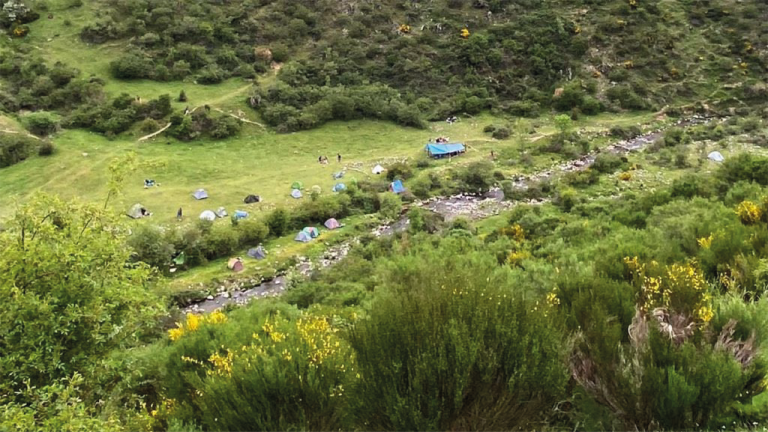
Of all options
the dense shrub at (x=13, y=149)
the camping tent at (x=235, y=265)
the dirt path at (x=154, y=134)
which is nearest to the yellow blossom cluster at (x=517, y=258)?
the camping tent at (x=235, y=265)

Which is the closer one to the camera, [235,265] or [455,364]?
[455,364]

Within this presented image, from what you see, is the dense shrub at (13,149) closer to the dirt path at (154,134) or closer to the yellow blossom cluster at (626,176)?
the dirt path at (154,134)

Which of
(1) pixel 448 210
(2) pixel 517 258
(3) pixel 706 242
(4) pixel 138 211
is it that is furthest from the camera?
(1) pixel 448 210

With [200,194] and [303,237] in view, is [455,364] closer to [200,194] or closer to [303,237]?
[303,237]

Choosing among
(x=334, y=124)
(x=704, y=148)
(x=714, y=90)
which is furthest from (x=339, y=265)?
(x=714, y=90)

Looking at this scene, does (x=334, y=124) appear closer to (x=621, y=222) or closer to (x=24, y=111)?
(x=24, y=111)

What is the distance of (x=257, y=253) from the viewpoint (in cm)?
2441

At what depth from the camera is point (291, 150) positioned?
3712cm

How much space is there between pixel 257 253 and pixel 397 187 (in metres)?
9.54

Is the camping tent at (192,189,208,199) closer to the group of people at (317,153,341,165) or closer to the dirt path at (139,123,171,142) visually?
the group of people at (317,153,341,165)

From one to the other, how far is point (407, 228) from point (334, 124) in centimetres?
1685

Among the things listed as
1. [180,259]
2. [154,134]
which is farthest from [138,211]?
[154,134]

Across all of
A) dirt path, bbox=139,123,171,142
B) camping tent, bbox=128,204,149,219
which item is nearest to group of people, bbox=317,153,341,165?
dirt path, bbox=139,123,171,142

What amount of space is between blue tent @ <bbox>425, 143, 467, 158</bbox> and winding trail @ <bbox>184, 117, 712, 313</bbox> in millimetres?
4990
